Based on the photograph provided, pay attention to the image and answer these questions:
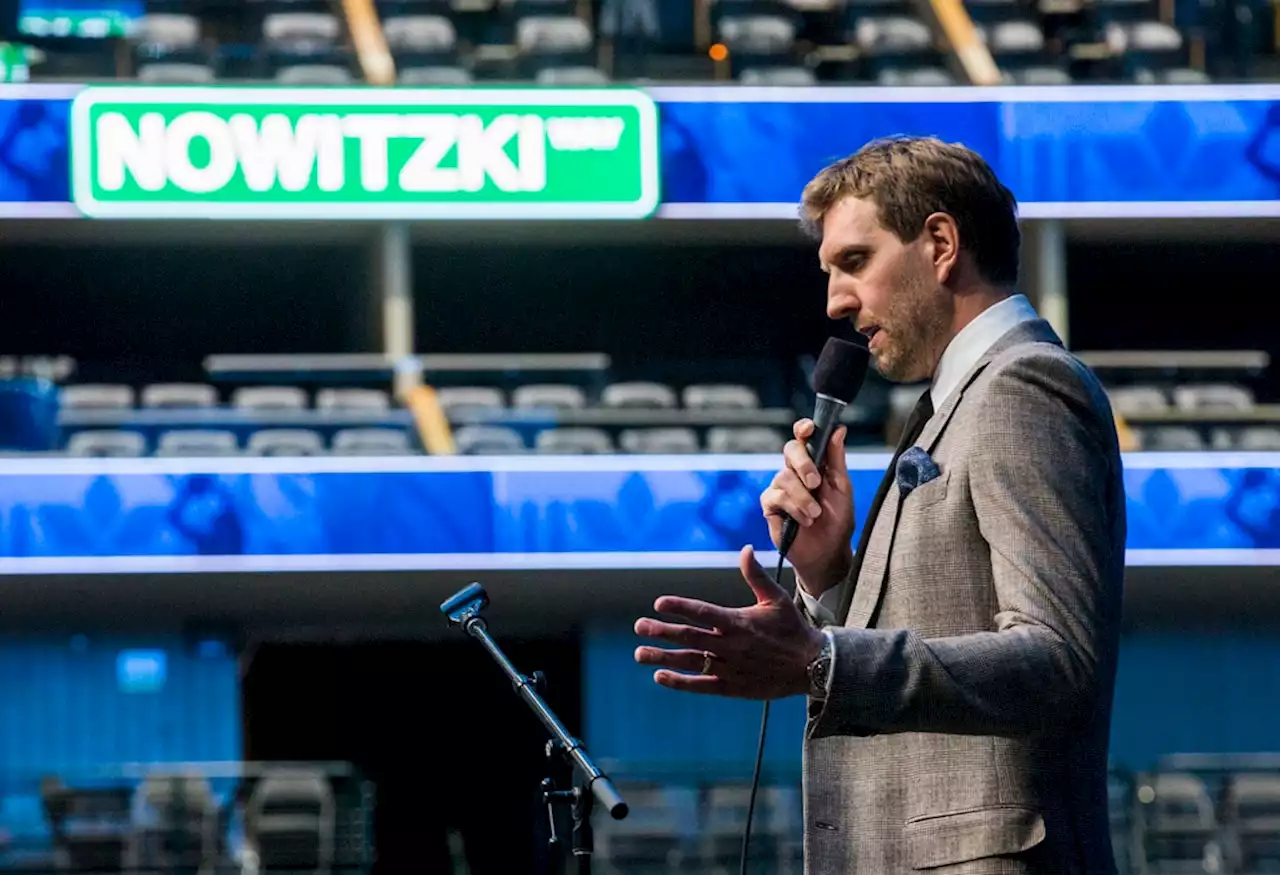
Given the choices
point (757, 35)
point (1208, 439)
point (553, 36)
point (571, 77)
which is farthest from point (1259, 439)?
point (553, 36)

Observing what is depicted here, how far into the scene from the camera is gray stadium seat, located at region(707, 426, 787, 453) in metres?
12.8

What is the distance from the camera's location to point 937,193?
7.66 feet

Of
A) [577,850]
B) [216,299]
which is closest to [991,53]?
[216,299]

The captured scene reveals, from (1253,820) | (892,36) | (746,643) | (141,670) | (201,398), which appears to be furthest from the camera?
(892,36)

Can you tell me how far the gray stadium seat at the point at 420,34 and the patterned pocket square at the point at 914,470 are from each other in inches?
464

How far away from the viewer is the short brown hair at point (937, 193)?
2336mm

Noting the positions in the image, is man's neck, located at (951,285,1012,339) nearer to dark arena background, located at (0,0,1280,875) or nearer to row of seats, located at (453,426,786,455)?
dark arena background, located at (0,0,1280,875)

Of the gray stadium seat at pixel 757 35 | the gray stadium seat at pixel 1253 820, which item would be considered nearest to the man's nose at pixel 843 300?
the gray stadium seat at pixel 1253 820

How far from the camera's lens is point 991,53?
1423 cm

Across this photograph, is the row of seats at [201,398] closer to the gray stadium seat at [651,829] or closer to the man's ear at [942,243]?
the gray stadium seat at [651,829]

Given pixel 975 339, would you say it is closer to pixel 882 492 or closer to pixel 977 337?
pixel 977 337

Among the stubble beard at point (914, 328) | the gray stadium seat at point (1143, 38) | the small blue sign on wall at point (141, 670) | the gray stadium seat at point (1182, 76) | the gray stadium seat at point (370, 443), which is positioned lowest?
the small blue sign on wall at point (141, 670)

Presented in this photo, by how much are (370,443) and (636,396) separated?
1.58m

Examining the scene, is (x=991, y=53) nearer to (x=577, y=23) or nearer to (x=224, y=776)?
(x=577, y=23)
